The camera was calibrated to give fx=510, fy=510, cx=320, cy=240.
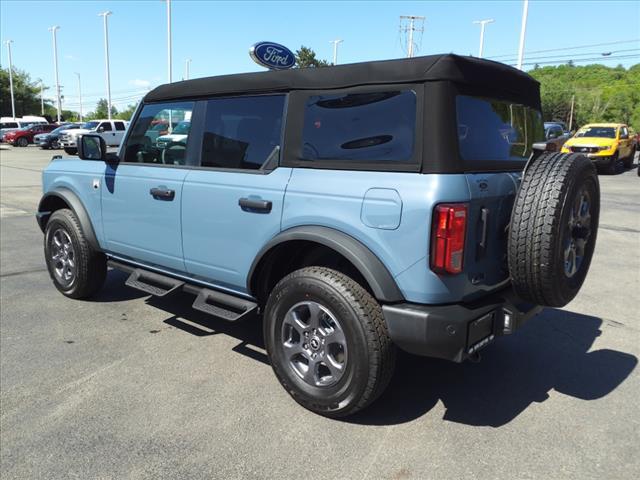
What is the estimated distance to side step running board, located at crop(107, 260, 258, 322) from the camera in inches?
135

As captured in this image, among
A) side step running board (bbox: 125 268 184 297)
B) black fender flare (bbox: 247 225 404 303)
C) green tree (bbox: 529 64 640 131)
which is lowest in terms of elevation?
side step running board (bbox: 125 268 184 297)

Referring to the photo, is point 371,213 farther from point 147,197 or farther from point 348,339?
point 147,197

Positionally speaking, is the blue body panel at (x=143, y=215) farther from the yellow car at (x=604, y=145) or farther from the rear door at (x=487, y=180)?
the yellow car at (x=604, y=145)

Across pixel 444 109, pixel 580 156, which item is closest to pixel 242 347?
pixel 444 109

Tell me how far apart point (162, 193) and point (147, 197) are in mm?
244

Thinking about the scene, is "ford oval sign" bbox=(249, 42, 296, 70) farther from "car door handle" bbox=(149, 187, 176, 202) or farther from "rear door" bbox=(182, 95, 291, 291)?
"car door handle" bbox=(149, 187, 176, 202)

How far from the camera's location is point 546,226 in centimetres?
258

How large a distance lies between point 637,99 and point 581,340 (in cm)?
9270

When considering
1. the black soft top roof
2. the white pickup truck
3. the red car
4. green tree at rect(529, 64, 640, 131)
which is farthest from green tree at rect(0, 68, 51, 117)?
the black soft top roof

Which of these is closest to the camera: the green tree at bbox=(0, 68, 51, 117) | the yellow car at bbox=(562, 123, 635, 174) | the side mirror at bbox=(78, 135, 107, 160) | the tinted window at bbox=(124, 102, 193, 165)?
the tinted window at bbox=(124, 102, 193, 165)

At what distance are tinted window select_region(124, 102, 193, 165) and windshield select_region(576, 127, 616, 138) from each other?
20077 mm

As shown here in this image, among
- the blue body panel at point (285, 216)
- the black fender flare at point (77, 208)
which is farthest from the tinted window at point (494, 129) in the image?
the black fender flare at point (77, 208)

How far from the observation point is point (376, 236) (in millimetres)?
2666

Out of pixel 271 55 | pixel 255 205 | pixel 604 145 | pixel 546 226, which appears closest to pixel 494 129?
pixel 546 226
